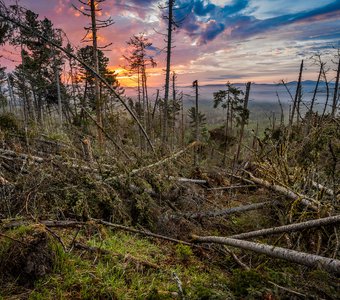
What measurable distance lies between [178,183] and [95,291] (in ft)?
13.5

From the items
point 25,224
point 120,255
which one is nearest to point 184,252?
point 120,255

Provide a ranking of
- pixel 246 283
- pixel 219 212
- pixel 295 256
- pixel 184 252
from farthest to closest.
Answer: pixel 219 212
pixel 184 252
pixel 295 256
pixel 246 283

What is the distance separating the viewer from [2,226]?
3.02 meters

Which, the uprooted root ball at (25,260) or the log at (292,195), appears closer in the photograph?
the uprooted root ball at (25,260)

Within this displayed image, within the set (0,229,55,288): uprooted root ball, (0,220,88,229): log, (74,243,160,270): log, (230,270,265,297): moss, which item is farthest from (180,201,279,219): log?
(0,229,55,288): uprooted root ball

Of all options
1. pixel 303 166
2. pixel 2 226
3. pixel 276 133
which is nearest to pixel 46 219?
pixel 2 226

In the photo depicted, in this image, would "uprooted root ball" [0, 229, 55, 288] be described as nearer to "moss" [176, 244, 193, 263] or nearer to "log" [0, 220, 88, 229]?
"log" [0, 220, 88, 229]

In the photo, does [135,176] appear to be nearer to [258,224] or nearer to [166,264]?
[166,264]

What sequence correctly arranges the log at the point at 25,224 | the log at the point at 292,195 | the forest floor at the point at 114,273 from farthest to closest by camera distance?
the log at the point at 292,195
the log at the point at 25,224
the forest floor at the point at 114,273

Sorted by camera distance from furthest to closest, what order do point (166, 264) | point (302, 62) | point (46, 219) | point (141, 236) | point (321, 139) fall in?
point (302, 62), point (321, 139), point (141, 236), point (46, 219), point (166, 264)

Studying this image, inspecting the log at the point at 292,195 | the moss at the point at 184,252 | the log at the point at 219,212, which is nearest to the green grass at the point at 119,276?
the moss at the point at 184,252

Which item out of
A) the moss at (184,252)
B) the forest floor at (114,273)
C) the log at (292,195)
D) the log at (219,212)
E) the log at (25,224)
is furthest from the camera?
the log at (219,212)

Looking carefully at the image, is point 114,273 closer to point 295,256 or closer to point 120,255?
point 120,255

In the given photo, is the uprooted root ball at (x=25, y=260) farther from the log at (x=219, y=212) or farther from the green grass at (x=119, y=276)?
the log at (x=219, y=212)
